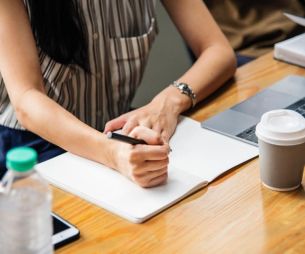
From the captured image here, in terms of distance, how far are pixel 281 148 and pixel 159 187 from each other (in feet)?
0.73

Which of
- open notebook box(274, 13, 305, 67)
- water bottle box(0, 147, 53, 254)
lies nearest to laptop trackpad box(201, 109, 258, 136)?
open notebook box(274, 13, 305, 67)

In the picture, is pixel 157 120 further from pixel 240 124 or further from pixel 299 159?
pixel 299 159

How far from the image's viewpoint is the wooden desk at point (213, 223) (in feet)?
3.24

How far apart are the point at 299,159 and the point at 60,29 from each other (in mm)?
664

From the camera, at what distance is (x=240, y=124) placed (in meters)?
1.37

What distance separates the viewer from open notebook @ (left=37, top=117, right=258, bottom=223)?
109 cm

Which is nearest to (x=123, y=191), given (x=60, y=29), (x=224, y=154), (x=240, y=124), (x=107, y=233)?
(x=107, y=233)

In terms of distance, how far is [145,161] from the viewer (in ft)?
3.75

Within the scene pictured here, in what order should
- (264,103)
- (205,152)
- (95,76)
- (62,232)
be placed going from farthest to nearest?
(95,76) < (264,103) < (205,152) < (62,232)

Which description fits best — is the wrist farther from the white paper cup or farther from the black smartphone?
the black smartphone

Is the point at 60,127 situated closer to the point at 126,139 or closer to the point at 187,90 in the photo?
the point at 126,139

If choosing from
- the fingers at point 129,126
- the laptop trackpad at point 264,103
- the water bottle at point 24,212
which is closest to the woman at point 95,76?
the fingers at point 129,126

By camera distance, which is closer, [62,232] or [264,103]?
[62,232]

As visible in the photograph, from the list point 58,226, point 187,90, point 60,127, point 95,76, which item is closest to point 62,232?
point 58,226
